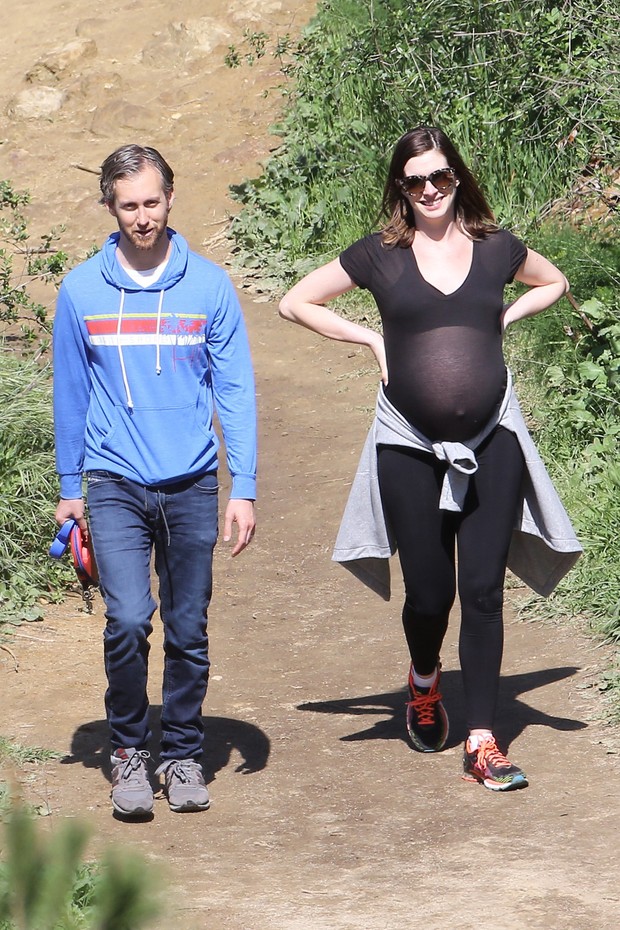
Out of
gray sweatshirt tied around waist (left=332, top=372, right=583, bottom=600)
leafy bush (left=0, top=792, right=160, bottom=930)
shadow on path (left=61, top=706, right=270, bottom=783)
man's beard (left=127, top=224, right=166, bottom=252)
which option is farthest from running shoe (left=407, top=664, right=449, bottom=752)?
leafy bush (left=0, top=792, right=160, bottom=930)

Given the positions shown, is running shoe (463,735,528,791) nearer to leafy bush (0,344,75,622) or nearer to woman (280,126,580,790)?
woman (280,126,580,790)

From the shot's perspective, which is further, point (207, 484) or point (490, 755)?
point (490, 755)

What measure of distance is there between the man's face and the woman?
1.90 feet

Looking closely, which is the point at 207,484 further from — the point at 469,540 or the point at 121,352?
the point at 469,540

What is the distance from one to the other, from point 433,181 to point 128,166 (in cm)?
86

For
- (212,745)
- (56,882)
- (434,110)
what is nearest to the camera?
(56,882)

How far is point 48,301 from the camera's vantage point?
1091cm

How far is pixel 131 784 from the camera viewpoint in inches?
155

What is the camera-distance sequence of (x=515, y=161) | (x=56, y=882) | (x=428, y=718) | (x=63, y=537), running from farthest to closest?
(x=515, y=161), (x=428, y=718), (x=63, y=537), (x=56, y=882)

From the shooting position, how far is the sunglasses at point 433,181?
394 cm

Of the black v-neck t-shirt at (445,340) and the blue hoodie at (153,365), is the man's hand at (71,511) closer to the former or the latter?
the blue hoodie at (153,365)

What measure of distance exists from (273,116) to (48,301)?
145 inches

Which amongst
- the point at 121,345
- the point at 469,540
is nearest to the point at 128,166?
the point at 121,345

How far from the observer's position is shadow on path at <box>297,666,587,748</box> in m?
4.63
